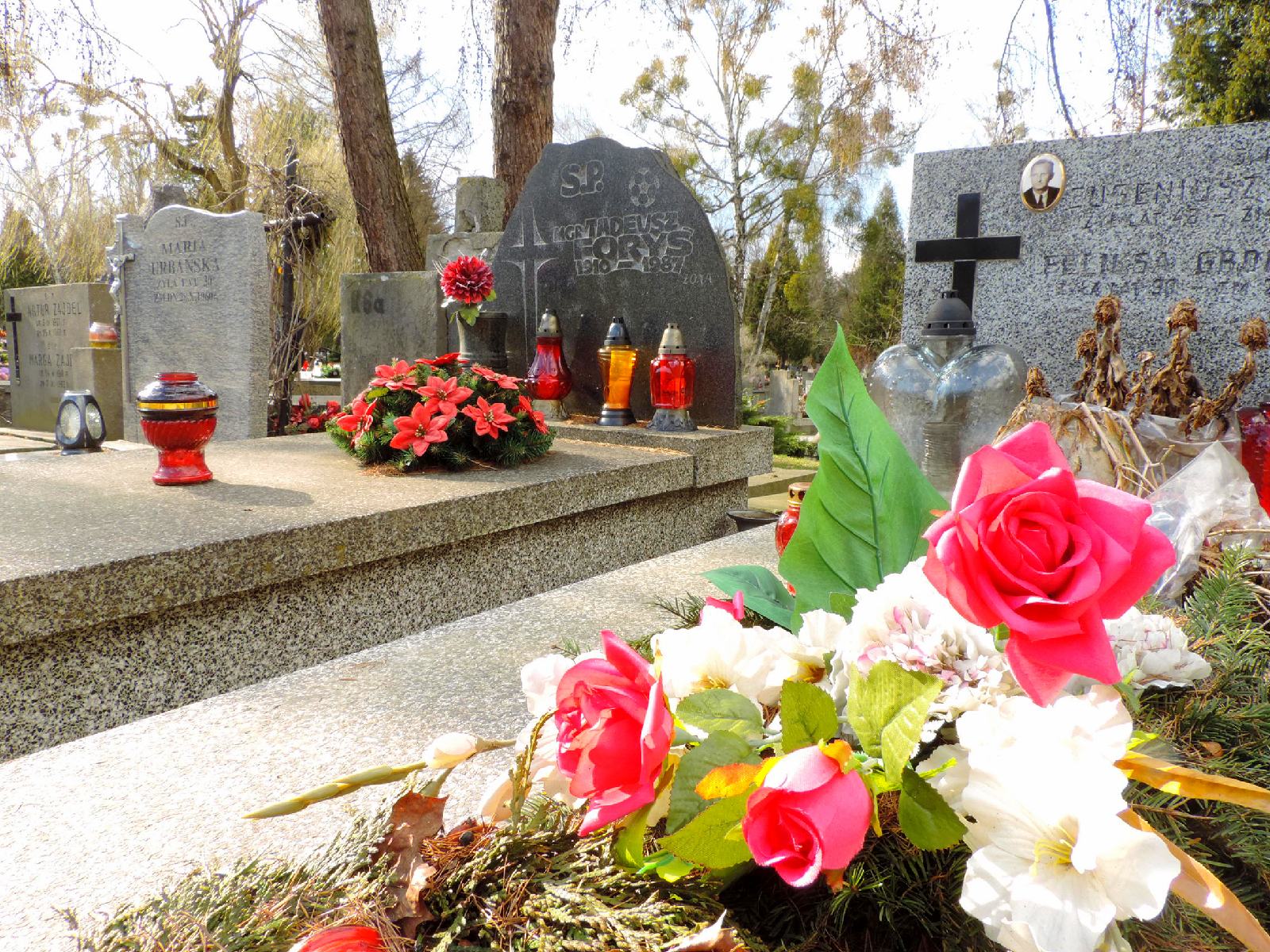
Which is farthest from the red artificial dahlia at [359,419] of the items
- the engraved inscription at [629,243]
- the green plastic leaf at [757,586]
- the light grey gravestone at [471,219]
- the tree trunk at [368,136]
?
the tree trunk at [368,136]

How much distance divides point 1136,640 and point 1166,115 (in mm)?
15851

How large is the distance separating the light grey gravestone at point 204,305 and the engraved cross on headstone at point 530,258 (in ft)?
6.43

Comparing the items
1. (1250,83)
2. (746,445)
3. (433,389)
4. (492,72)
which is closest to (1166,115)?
(1250,83)

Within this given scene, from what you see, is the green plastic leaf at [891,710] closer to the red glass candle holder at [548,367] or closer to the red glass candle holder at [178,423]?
the red glass candle holder at [178,423]

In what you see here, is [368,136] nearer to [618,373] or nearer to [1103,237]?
[618,373]

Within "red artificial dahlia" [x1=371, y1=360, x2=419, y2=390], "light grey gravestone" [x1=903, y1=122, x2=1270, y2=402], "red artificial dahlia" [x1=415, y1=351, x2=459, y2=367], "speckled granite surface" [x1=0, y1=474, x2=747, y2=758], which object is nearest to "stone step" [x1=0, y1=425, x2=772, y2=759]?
"speckled granite surface" [x1=0, y1=474, x2=747, y2=758]

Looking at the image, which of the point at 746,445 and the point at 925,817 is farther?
the point at 746,445

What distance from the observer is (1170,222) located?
2398mm

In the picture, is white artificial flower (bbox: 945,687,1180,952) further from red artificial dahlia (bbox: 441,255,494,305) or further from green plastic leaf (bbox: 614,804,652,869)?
A: red artificial dahlia (bbox: 441,255,494,305)

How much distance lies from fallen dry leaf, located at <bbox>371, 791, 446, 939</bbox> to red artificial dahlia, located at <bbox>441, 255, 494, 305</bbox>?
3.69 meters

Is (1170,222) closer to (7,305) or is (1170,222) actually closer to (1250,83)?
(7,305)

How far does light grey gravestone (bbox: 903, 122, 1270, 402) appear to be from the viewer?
7.59 ft

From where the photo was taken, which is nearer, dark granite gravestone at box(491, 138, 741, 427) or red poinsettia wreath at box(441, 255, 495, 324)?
dark granite gravestone at box(491, 138, 741, 427)

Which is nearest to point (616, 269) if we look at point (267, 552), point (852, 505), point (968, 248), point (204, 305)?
point (968, 248)
